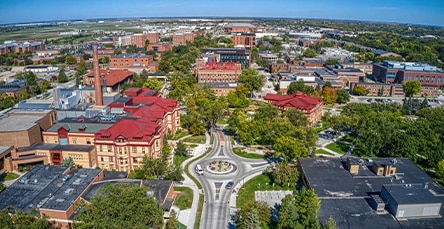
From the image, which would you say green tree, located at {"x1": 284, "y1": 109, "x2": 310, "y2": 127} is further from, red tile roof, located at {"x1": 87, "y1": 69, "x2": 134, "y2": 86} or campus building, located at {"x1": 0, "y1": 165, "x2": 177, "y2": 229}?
red tile roof, located at {"x1": 87, "y1": 69, "x2": 134, "y2": 86}

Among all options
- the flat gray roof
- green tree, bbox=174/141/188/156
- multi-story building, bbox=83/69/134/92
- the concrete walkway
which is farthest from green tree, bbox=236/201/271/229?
multi-story building, bbox=83/69/134/92

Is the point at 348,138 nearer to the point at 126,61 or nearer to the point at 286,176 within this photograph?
the point at 286,176

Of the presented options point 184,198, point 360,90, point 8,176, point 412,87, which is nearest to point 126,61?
point 360,90

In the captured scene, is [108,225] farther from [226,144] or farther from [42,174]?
[226,144]

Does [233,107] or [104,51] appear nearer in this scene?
[233,107]

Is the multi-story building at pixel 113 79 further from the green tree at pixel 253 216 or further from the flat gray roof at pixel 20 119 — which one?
the green tree at pixel 253 216

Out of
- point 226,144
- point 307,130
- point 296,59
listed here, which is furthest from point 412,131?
point 296,59
